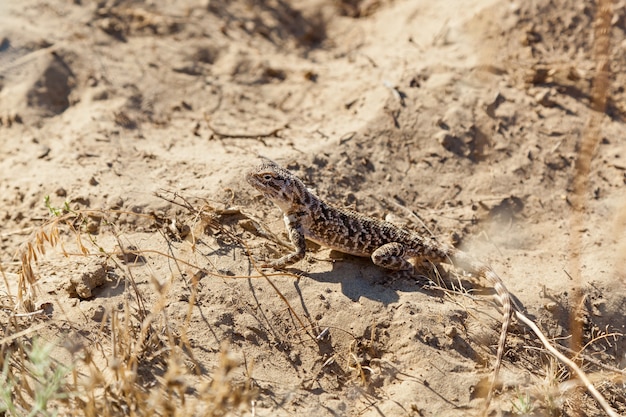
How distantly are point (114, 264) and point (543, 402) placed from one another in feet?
12.5

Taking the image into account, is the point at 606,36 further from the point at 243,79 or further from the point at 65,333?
the point at 65,333

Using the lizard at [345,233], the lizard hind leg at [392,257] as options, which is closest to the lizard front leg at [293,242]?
the lizard at [345,233]

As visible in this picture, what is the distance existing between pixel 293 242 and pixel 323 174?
47.7 inches

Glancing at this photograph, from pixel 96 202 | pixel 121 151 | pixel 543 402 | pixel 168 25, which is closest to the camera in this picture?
pixel 543 402

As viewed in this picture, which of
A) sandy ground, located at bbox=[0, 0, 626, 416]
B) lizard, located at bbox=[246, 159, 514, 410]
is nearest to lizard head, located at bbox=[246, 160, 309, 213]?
lizard, located at bbox=[246, 159, 514, 410]

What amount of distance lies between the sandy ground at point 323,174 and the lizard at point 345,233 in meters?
0.25

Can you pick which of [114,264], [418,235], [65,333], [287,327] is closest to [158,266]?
[114,264]

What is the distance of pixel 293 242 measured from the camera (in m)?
5.80

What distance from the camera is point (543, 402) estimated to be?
4.65 m

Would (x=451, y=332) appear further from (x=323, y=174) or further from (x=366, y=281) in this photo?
(x=323, y=174)

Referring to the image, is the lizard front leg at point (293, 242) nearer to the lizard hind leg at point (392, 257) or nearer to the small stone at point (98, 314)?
the lizard hind leg at point (392, 257)

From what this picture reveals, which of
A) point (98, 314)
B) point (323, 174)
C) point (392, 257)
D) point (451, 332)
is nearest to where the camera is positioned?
point (98, 314)

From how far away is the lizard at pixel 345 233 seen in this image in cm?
580

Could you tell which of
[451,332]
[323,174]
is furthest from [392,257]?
[323,174]
